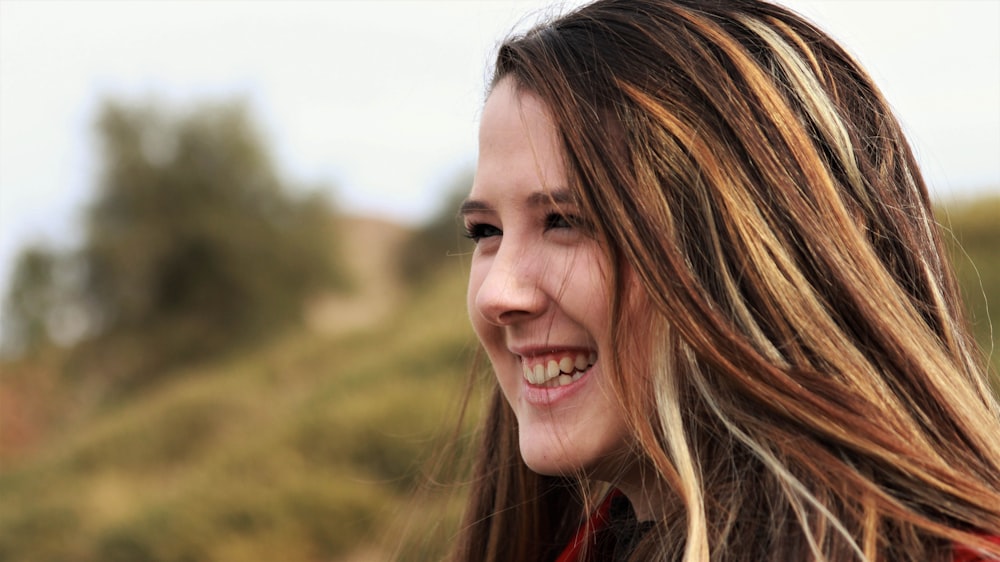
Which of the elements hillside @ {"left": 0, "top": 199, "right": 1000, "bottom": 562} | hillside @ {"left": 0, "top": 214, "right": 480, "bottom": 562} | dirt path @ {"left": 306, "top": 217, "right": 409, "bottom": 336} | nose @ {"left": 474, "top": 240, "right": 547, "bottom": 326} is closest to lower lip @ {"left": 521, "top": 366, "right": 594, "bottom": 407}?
nose @ {"left": 474, "top": 240, "right": 547, "bottom": 326}

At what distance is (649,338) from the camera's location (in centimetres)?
169

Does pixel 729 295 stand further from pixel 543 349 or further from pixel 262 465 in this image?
pixel 262 465

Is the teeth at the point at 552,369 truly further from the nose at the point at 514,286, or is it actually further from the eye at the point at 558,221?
the eye at the point at 558,221

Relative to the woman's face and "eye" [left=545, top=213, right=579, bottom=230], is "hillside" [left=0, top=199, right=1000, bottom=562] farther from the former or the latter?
"eye" [left=545, top=213, right=579, bottom=230]

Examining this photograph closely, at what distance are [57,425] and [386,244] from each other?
452 inches

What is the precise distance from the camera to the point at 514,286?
1786mm

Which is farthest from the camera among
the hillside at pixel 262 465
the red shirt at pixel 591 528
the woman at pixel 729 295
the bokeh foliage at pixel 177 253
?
the bokeh foliage at pixel 177 253

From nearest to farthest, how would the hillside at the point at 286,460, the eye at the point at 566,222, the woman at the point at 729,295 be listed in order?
the woman at the point at 729,295
the eye at the point at 566,222
the hillside at the point at 286,460

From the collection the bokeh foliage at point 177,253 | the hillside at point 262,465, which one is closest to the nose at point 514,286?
the hillside at point 262,465

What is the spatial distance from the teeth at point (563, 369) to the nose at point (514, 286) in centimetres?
9

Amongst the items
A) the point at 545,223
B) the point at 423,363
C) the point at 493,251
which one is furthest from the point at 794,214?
the point at 423,363

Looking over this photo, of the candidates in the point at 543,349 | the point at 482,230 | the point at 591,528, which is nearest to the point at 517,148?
the point at 482,230

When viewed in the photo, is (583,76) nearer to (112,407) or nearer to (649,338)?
(649,338)

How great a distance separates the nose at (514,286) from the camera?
1775 millimetres
